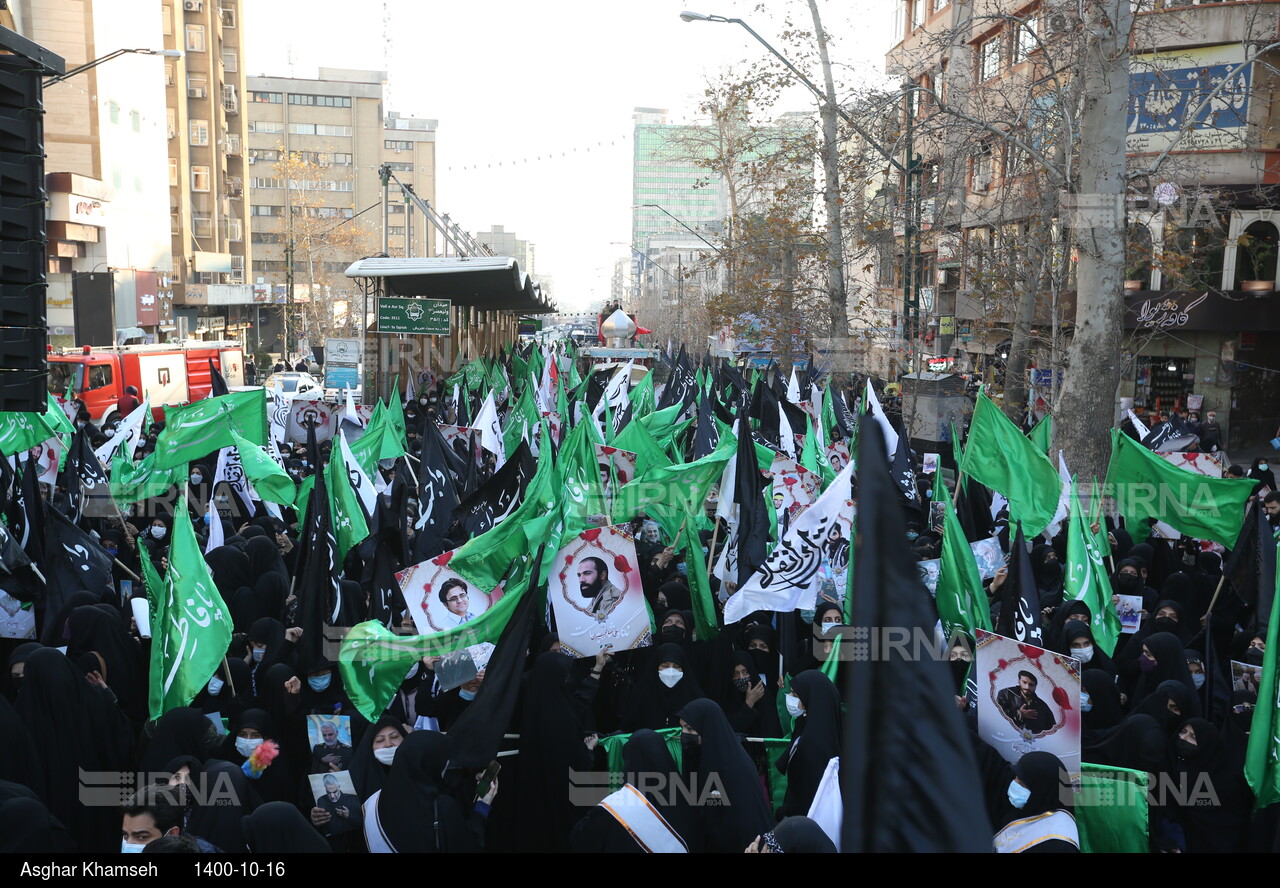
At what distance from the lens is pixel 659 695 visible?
6.06m

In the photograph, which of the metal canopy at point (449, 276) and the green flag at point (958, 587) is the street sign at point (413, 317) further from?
the green flag at point (958, 587)

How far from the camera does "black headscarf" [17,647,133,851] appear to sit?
5.25m

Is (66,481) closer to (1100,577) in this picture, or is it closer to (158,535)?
(158,535)

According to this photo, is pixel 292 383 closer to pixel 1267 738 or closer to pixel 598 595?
pixel 598 595

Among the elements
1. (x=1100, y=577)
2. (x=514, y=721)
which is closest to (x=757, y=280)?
(x=1100, y=577)

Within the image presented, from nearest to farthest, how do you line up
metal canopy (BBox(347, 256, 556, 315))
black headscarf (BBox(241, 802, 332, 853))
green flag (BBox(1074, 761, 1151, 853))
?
black headscarf (BBox(241, 802, 332, 853)) < green flag (BBox(1074, 761, 1151, 853)) < metal canopy (BBox(347, 256, 556, 315))

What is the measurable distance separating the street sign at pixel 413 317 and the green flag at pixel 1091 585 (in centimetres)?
1722

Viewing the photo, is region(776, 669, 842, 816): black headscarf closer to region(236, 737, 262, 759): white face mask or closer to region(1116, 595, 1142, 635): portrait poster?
region(236, 737, 262, 759): white face mask

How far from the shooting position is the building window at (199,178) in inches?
2253

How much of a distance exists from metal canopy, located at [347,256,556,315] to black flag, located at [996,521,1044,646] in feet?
58.4

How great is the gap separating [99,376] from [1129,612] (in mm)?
20430

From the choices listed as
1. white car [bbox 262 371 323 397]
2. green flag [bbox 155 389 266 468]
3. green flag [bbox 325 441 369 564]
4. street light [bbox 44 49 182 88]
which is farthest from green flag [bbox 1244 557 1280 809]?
white car [bbox 262 371 323 397]

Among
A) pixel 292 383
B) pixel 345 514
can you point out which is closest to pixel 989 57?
pixel 292 383

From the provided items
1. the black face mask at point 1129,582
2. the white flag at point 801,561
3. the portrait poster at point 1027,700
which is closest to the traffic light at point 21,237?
the white flag at point 801,561
